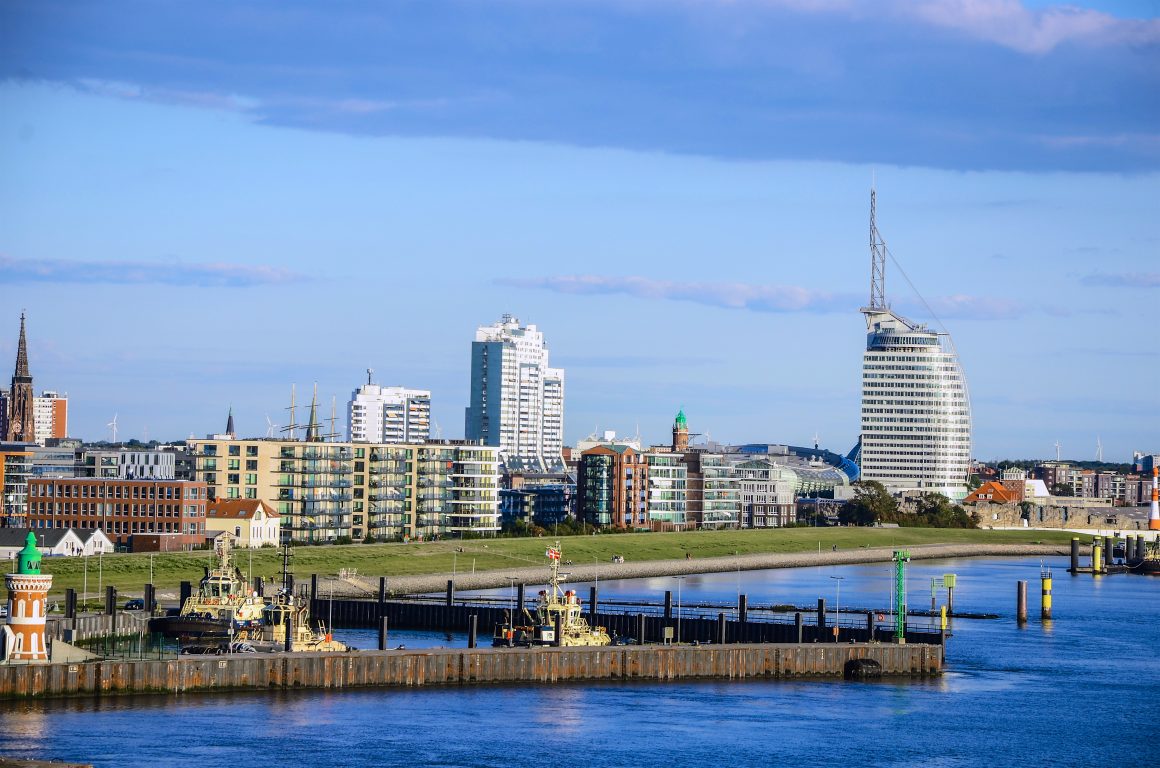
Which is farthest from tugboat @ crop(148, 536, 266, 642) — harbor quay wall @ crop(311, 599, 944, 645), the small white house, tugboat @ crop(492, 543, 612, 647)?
the small white house

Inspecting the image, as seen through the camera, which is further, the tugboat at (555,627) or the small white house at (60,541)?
the small white house at (60,541)

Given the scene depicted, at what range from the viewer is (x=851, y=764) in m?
94.1

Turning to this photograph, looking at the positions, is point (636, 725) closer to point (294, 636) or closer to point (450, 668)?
point (450, 668)

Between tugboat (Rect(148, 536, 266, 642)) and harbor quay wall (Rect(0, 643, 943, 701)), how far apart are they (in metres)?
20.5

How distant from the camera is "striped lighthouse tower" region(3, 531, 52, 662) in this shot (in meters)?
100

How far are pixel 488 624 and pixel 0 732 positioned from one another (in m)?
60.8

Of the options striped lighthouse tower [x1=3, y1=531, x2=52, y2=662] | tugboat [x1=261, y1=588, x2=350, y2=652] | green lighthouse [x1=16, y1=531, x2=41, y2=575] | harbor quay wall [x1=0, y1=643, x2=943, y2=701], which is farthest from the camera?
tugboat [x1=261, y1=588, x2=350, y2=652]

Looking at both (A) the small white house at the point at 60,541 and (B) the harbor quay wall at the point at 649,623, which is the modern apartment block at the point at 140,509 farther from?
(B) the harbor quay wall at the point at 649,623

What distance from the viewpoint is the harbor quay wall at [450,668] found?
3969 inches

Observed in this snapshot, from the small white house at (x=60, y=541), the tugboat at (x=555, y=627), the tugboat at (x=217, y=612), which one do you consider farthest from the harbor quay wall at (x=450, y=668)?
the small white house at (x=60, y=541)

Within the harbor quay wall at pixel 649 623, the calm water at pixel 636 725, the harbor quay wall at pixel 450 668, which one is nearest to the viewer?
the calm water at pixel 636 725

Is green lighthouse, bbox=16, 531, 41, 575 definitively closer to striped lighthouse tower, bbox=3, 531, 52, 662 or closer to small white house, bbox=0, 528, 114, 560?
striped lighthouse tower, bbox=3, 531, 52, 662

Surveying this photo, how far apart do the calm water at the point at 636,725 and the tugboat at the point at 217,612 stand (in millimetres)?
25820

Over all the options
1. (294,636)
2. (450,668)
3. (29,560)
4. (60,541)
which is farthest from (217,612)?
(60,541)
